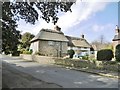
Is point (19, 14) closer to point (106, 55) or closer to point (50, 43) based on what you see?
point (106, 55)

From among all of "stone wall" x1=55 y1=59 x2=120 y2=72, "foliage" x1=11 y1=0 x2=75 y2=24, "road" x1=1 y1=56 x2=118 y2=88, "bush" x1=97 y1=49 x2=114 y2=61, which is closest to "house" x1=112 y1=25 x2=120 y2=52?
"stone wall" x1=55 y1=59 x2=120 y2=72

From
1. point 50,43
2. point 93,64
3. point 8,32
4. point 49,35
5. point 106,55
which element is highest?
point 49,35

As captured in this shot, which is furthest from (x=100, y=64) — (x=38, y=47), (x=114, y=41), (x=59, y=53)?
(x=59, y=53)

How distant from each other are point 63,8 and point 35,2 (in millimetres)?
1732

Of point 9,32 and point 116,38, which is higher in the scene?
point 116,38

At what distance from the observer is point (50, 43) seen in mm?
54531

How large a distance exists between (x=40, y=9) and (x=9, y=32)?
240 cm

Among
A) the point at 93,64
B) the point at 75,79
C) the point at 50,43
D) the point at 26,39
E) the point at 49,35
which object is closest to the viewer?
the point at 75,79

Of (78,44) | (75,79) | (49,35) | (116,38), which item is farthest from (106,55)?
(78,44)

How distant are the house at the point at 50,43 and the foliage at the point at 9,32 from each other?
3683 centimetres

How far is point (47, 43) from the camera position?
177ft

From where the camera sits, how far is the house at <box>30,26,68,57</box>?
52.8m

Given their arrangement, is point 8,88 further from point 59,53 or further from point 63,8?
point 59,53

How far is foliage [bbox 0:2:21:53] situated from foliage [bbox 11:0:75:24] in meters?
0.61
